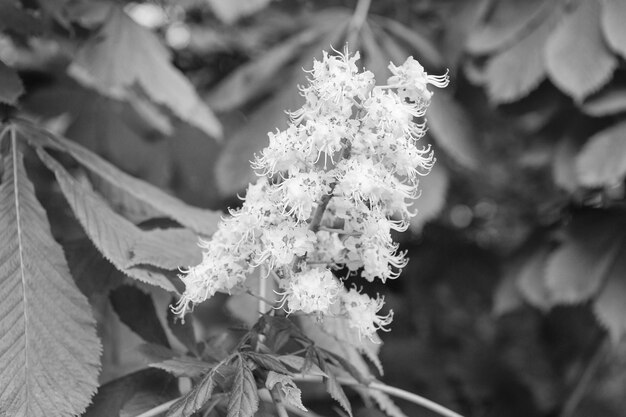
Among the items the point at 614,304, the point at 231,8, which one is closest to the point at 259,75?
the point at 231,8

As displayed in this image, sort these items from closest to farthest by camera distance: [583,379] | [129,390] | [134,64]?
[129,390]
[134,64]
[583,379]

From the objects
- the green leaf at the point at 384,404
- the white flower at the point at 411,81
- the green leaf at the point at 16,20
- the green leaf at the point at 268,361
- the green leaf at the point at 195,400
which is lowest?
the green leaf at the point at 195,400

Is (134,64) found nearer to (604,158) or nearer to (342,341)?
(342,341)

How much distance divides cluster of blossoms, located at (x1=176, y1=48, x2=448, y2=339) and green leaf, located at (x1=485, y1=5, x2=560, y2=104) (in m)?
1.09

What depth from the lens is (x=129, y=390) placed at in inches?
44.1

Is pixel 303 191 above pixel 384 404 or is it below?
above

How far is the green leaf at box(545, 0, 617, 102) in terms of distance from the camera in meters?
1.83

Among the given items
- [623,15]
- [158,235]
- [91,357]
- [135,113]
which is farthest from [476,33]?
[91,357]

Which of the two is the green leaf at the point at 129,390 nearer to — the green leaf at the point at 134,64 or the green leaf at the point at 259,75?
the green leaf at the point at 134,64

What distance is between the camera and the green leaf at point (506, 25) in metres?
2.03

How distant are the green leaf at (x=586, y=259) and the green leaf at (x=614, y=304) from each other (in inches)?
0.4

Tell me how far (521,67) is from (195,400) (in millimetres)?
1491

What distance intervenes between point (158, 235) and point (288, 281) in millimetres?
309

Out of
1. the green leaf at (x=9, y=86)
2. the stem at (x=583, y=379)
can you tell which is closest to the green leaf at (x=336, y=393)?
the green leaf at (x=9, y=86)
